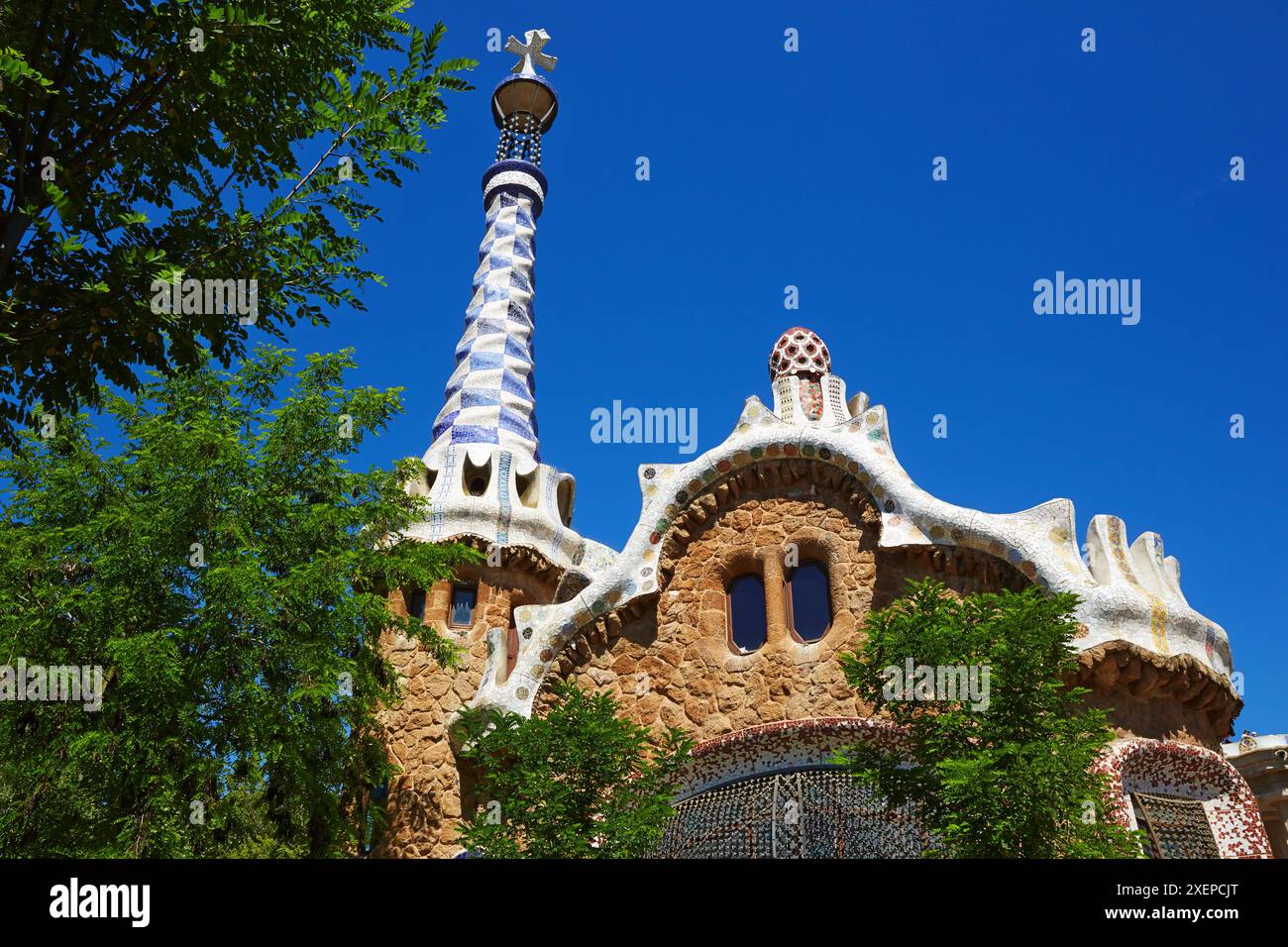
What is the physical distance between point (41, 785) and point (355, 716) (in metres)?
2.64

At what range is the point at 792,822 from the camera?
8.48 m

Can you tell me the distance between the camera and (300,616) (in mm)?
9500

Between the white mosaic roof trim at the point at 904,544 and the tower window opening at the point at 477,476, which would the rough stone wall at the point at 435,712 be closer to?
the tower window opening at the point at 477,476

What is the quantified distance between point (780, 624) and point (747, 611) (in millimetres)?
468

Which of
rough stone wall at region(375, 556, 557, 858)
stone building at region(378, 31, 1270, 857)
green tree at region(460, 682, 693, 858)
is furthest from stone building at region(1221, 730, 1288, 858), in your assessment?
rough stone wall at region(375, 556, 557, 858)

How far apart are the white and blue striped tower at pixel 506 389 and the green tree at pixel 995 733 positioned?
15.9ft

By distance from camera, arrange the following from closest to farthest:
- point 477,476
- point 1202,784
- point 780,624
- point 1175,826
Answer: point 1175,826
point 1202,784
point 780,624
point 477,476

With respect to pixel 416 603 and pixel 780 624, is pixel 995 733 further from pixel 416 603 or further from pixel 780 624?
pixel 416 603

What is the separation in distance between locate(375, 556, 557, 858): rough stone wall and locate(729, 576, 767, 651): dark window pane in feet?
9.52

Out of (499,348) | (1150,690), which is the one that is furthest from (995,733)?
(499,348)

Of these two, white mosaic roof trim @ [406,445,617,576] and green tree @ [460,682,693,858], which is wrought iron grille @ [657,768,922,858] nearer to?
green tree @ [460,682,693,858]

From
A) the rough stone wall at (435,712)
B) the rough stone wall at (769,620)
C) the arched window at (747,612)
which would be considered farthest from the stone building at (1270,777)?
the rough stone wall at (435,712)
